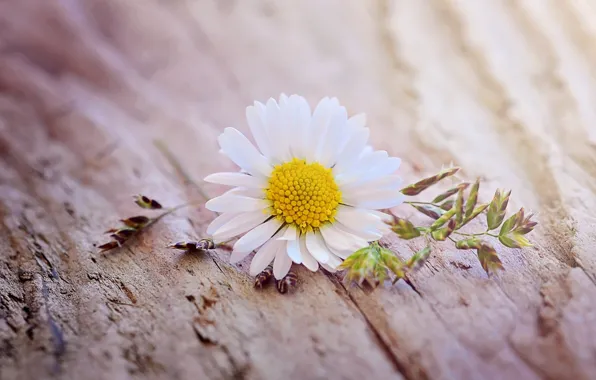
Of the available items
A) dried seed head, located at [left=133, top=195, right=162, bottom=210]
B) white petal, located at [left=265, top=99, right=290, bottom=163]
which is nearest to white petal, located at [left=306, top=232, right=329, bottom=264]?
white petal, located at [left=265, top=99, right=290, bottom=163]

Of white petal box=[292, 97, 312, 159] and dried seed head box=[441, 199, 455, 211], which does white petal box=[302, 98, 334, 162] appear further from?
dried seed head box=[441, 199, 455, 211]

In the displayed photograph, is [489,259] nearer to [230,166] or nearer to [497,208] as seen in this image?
[497,208]

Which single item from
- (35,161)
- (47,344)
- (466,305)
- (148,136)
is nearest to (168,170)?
(148,136)

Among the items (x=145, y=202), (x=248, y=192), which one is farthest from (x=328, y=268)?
(x=145, y=202)

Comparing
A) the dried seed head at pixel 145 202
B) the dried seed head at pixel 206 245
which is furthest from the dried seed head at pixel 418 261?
the dried seed head at pixel 145 202

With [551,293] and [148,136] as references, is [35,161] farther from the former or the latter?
[551,293]

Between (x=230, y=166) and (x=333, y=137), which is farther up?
(x=230, y=166)
